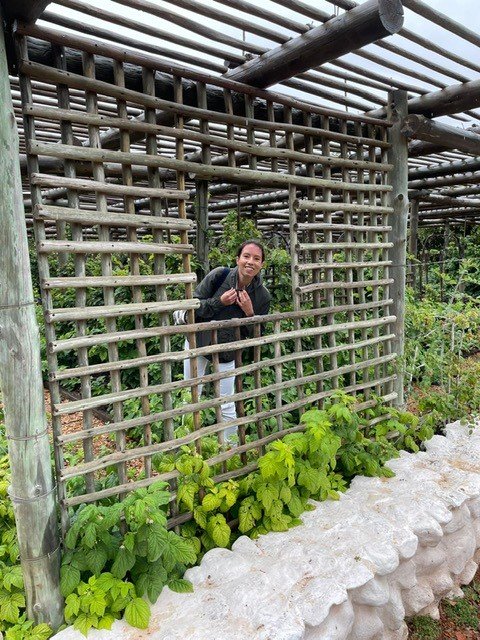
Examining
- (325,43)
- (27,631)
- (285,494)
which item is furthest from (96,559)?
(325,43)

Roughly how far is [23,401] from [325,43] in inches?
96.8

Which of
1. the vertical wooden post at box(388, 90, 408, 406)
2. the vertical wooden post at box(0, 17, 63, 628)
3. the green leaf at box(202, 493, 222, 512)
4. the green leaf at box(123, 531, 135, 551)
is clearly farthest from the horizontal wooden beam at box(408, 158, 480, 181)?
the green leaf at box(123, 531, 135, 551)

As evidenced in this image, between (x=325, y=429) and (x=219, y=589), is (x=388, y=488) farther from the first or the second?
(x=219, y=589)

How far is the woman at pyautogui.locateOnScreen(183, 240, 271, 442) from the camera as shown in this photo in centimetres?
323

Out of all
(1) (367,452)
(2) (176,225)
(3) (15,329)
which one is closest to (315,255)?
(2) (176,225)

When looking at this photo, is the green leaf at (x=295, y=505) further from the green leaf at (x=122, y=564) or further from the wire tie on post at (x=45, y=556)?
the wire tie on post at (x=45, y=556)

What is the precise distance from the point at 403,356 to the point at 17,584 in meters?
3.32

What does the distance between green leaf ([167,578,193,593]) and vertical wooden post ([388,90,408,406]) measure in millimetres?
2620

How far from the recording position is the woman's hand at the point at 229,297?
3.17 m

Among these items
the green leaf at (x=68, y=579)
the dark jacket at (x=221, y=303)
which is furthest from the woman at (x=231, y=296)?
the green leaf at (x=68, y=579)

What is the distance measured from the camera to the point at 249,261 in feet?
10.6

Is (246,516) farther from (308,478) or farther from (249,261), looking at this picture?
(249,261)

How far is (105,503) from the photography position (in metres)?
2.57

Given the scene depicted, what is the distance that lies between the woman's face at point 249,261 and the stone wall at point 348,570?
1.68 metres
